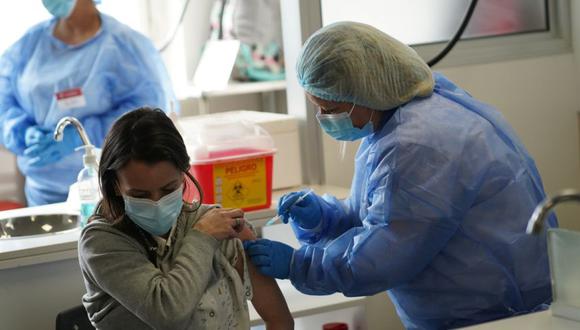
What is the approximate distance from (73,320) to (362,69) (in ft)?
3.52

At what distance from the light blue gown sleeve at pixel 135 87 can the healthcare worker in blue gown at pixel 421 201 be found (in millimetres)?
1763

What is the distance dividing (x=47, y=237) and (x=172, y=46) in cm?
213

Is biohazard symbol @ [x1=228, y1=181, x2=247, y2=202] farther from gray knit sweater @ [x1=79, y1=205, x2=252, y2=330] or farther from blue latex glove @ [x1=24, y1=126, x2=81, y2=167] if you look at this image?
blue latex glove @ [x1=24, y1=126, x2=81, y2=167]

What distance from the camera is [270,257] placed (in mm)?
2021

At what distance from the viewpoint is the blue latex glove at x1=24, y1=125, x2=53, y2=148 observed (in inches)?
146

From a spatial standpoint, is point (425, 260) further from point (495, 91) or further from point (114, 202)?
point (495, 91)

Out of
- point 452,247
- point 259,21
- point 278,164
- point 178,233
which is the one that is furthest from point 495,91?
point 178,233

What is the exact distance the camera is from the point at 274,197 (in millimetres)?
3098

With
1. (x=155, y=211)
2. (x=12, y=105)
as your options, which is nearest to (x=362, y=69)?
(x=155, y=211)

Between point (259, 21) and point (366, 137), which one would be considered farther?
point (259, 21)

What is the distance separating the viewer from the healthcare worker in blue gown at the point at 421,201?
77.0 inches

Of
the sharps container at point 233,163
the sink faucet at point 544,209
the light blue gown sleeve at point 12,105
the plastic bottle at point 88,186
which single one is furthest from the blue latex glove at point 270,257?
the light blue gown sleeve at point 12,105

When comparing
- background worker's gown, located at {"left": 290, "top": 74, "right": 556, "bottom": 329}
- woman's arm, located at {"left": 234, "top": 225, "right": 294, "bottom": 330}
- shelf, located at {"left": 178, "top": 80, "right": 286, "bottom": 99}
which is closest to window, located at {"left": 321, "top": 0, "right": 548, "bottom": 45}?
shelf, located at {"left": 178, "top": 80, "right": 286, "bottom": 99}

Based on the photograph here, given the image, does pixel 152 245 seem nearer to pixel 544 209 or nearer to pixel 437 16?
pixel 544 209
